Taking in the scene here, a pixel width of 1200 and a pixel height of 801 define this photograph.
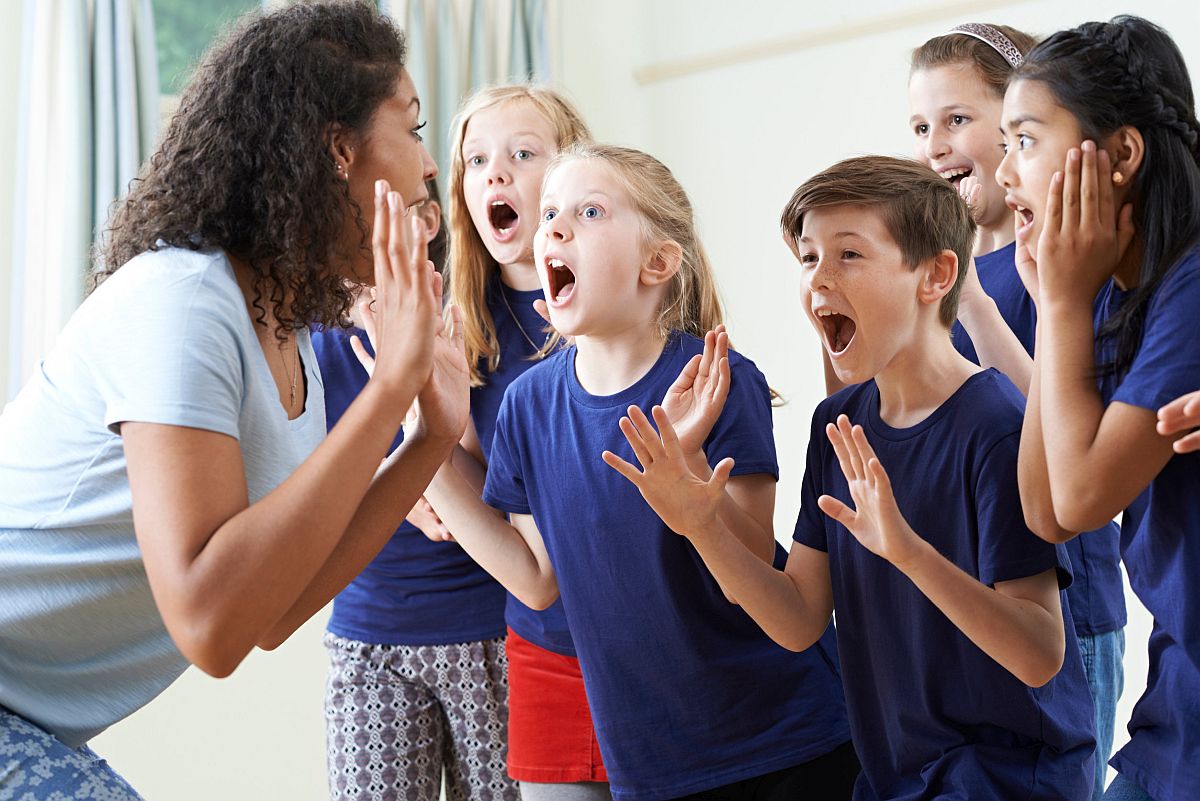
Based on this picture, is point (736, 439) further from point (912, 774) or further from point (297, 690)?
point (297, 690)

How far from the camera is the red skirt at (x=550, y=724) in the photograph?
1.91 meters

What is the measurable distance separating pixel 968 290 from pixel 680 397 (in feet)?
1.52

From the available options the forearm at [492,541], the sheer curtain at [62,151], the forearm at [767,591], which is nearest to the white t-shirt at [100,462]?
the forearm at [767,591]

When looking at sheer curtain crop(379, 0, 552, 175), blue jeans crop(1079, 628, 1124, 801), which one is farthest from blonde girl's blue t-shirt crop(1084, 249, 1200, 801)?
sheer curtain crop(379, 0, 552, 175)

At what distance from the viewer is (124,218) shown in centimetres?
141

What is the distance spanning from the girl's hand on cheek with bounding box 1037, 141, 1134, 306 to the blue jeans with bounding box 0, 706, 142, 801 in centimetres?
112

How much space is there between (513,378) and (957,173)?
0.83m

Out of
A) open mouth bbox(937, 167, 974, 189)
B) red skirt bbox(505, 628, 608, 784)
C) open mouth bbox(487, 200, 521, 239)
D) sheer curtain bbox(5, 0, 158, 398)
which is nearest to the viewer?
red skirt bbox(505, 628, 608, 784)

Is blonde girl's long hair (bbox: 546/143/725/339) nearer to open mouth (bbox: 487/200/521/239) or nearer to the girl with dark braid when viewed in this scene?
open mouth (bbox: 487/200/521/239)

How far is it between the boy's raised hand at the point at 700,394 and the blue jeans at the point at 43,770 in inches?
31.6

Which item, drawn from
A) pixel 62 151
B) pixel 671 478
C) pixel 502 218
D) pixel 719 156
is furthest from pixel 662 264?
pixel 719 156

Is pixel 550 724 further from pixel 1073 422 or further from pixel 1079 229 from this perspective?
pixel 1079 229

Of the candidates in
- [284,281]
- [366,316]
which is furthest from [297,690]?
[284,281]

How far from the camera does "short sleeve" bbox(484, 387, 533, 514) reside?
6.39ft
